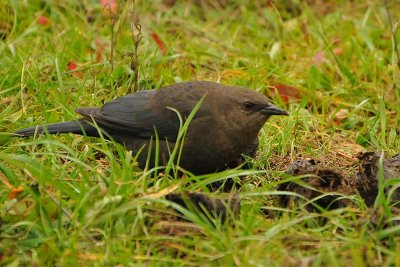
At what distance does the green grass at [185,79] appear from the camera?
387 centimetres

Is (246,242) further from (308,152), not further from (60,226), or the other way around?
(308,152)

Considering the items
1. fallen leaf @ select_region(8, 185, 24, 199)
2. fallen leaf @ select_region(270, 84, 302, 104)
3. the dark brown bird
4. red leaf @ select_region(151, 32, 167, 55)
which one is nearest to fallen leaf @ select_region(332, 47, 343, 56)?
fallen leaf @ select_region(270, 84, 302, 104)

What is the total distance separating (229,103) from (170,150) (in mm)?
474

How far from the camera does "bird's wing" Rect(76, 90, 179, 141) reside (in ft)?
16.9

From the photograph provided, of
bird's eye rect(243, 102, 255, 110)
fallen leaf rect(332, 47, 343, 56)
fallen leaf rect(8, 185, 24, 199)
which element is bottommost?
fallen leaf rect(332, 47, 343, 56)

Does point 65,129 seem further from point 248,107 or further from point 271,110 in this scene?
point 271,110

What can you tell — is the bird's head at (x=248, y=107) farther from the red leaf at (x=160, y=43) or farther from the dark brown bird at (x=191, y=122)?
the red leaf at (x=160, y=43)

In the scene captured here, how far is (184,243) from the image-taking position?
396 cm

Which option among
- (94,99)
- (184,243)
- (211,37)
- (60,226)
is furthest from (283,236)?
(211,37)

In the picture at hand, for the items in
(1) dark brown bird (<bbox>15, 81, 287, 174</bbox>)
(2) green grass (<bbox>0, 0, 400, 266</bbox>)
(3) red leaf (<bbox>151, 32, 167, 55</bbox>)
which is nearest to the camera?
(2) green grass (<bbox>0, 0, 400, 266</bbox>)

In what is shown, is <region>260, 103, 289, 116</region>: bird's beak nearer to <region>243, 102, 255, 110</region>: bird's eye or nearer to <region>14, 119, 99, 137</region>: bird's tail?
<region>243, 102, 255, 110</region>: bird's eye

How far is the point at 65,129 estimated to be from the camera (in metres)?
5.14

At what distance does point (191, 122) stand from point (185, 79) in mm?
1505

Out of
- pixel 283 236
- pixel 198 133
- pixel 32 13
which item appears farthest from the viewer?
pixel 32 13
